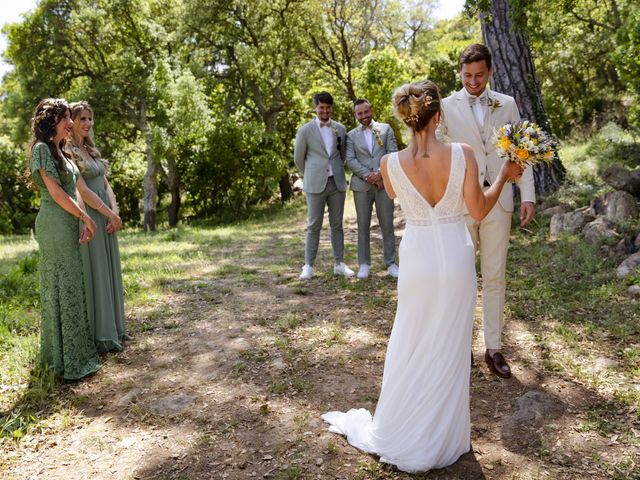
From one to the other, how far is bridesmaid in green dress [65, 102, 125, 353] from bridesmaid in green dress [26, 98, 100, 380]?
10.8 inches

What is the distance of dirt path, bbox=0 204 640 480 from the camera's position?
3.10 metres

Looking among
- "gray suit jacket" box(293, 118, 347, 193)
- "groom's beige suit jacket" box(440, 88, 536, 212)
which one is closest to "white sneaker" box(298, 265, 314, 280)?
A: "gray suit jacket" box(293, 118, 347, 193)

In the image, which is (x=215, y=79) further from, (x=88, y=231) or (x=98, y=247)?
(x=88, y=231)

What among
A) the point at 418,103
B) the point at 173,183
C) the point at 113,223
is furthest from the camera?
the point at 173,183

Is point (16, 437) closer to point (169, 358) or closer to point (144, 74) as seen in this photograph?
point (169, 358)

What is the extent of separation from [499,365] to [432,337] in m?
1.48

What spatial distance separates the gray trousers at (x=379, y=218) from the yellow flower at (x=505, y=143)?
3.52m

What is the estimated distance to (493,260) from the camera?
4086 mm

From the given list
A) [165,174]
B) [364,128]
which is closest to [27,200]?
[165,174]

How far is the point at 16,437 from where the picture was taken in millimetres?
3531

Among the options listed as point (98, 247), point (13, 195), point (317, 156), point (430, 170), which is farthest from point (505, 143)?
point (13, 195)

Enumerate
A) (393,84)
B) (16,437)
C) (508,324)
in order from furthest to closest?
(393,84)
(508,324)
(16,437)

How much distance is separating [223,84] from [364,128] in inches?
609

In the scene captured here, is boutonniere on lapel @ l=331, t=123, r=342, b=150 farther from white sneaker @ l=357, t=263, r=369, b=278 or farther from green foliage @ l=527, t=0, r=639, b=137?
green foliage @ l=527, t=0, r=639, b=137
